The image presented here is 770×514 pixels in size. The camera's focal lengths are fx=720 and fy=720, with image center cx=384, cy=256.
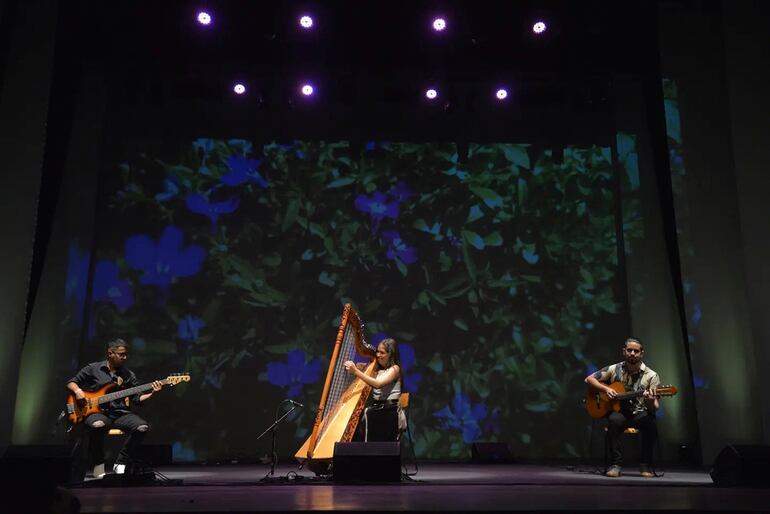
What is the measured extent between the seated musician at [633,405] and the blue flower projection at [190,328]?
393 cm

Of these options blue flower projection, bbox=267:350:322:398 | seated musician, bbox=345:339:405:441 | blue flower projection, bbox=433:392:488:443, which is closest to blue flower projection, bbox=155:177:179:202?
blue flower projection, bbox=267:350:322:398

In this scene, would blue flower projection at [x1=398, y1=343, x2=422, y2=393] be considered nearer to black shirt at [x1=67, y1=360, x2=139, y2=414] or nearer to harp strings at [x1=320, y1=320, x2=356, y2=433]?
harp strings at [x1=320, y1=320, x2=356, y2=433]

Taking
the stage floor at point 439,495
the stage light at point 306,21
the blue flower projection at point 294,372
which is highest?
the stage light at point 306,21

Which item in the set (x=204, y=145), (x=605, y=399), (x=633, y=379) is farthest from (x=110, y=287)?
(x=633, y=379)

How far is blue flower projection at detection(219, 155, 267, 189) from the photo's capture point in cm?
773

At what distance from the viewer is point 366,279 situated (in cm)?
760

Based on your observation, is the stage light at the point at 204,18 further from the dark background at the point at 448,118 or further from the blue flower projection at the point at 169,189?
the blue flower projection at the point at 169,189

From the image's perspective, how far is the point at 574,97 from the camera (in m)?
8.00

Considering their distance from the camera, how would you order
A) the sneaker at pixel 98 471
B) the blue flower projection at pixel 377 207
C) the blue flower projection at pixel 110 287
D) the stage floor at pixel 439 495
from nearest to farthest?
the stage floor at pixel 439 495
the sneaker at pixel 98 471
the blue flower projection at pixel 110 287
the blue flower projection at pixel 377 207

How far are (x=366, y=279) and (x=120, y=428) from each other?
303 cm

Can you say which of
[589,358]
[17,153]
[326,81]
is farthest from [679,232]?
[17,153]

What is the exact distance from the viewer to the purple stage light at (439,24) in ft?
21.9

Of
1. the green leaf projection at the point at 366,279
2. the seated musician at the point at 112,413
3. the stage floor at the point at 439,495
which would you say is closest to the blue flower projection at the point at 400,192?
the green leaf projection at the point at 366,279

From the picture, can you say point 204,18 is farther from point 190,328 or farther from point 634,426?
point 634,426
